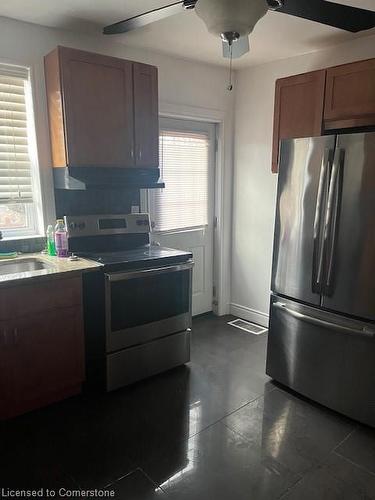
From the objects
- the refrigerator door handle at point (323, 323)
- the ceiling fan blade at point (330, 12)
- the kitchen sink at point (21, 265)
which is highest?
the ceiling fan blade at point (330, 12)

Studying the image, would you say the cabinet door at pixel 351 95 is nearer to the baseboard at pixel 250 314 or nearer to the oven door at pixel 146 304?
the oven door at pixel 146 304

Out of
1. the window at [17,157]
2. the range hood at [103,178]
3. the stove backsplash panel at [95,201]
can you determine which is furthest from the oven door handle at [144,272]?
the window at [17,157]

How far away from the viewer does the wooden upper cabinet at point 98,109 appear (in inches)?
93.3

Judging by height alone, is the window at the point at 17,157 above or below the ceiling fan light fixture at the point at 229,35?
below

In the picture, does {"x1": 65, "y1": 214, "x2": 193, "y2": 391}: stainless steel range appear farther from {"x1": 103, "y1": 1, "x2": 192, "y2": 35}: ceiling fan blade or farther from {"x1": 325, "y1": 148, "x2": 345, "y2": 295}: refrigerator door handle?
{"x1": 103, "y1": 1, "x2": 192, "y2": 35}: ceiling fan blade

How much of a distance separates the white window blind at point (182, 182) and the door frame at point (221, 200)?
0.12 metres

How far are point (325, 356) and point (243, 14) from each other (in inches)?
75.0

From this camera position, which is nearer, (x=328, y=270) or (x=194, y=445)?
(x=194, y=445)

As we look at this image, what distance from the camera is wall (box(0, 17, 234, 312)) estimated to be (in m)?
2.42

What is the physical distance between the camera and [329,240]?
2.18m

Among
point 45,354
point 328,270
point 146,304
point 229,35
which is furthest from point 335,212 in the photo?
point 45,354

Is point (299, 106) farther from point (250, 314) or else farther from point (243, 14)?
point (250, 314)

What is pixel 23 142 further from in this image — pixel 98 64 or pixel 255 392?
pixel 255 392

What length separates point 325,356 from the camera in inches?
90.6
